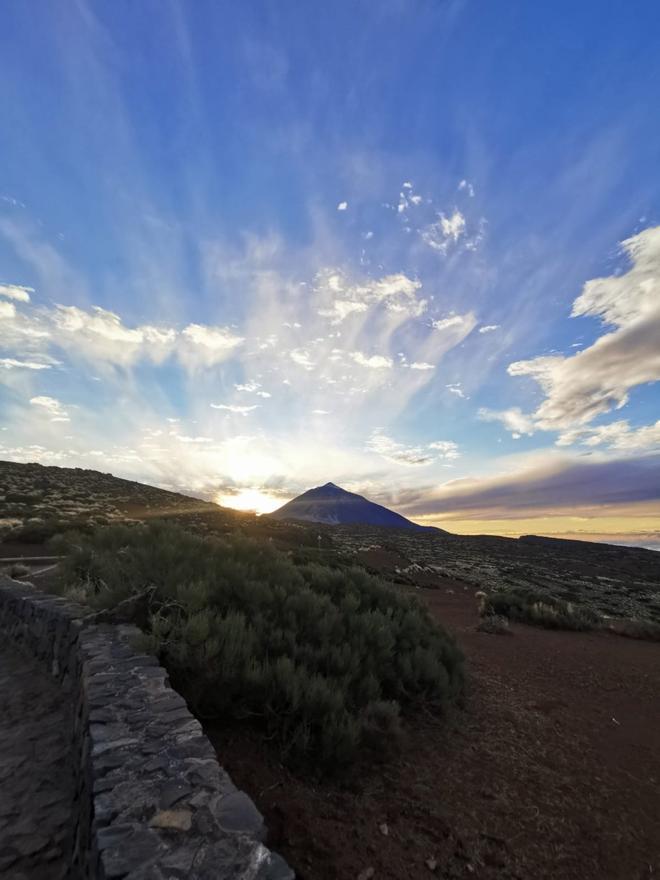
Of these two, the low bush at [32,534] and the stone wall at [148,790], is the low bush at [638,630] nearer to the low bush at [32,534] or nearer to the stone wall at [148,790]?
the stone wall at [148,790]

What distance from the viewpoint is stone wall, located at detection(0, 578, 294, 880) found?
254cm

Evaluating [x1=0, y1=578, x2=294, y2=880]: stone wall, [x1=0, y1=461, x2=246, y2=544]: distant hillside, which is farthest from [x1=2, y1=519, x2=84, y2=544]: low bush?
[x1=0, y1=578, x2=294, y2=880]: stone wall

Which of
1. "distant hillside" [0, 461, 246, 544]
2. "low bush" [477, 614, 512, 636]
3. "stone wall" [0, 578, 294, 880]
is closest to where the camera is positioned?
"stone wall" [0, 578, 294, 880]

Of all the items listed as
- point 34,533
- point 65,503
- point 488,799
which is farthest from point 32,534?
point 488,799

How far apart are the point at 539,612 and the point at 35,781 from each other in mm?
15292

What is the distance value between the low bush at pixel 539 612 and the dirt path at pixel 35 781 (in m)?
14.1

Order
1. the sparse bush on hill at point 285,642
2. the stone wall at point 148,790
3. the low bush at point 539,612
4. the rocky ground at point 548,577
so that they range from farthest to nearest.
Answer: the rocky ground at point 548,577
the low bush at point 539,612
the sparse bush on hill at point 285,642
the stone wall at point 148,790

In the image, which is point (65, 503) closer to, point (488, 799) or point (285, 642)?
point (285, 642)

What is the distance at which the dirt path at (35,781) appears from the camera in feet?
11.2

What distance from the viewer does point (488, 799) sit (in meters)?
4.87

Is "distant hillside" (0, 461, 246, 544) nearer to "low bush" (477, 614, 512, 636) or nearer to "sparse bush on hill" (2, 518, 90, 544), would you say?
"sparse bush on hill" (2, 518, 90, 544)

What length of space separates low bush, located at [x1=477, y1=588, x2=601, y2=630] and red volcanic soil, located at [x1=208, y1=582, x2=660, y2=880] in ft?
24.4

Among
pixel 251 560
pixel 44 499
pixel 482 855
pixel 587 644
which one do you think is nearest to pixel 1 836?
pixel 482 855

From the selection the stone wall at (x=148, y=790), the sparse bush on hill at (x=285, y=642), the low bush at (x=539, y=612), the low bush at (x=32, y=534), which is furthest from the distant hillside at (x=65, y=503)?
the stone wall at (x=148, y=790)
